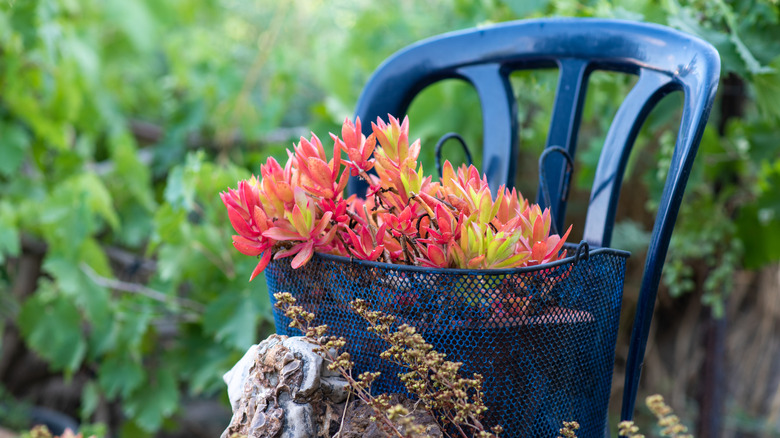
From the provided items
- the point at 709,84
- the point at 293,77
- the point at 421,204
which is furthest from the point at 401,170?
the point at 293,77

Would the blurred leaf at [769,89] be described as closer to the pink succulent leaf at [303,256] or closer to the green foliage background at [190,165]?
the green foliage background at [190,165]

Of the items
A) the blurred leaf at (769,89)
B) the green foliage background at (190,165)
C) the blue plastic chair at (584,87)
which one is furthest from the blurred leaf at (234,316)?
the blurred leaf at (769,89)

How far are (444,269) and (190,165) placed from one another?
31.2 inches

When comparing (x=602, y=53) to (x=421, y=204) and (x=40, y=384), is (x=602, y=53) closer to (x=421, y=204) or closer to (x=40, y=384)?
(x=421, y=204)

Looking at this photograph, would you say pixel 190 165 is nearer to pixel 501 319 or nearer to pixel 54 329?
pixel 501 319

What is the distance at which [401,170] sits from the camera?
0.64 m

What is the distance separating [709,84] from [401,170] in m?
0.39

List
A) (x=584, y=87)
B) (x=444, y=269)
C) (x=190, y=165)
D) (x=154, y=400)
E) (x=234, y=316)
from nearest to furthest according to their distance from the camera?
(x=444, y=269) < (x=584, y=87) < (x=190, y=165) < (x=234, y=316) < (x=154, y=400)

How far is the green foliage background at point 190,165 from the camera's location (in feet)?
4.42

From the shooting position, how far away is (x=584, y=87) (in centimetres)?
93

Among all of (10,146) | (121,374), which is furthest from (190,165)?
(10,146)

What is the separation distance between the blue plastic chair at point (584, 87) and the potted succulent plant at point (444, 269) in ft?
0.41

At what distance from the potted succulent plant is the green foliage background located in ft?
1.96

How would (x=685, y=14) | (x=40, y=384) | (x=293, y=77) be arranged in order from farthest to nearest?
(x=40, y=384)
(x=293, y=77)
(x=685, y=14)
